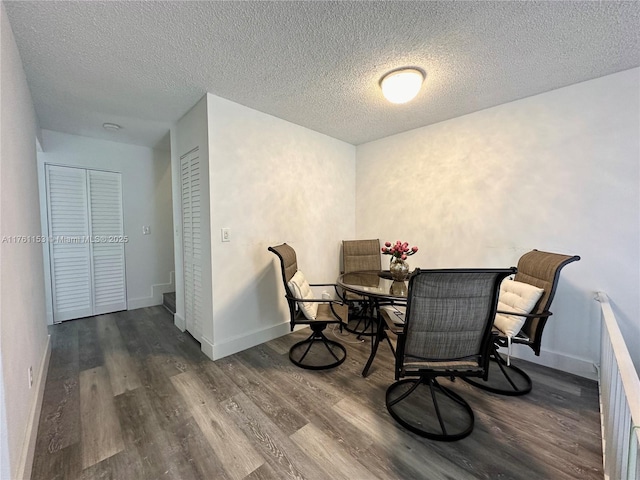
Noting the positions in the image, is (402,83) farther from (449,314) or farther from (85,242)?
(85,242)

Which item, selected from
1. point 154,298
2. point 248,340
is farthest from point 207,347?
point 154,298

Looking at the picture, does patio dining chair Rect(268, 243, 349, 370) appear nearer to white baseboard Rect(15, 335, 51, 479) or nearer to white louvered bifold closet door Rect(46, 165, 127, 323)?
white baseboard Rect(15, 335, 51, 479)

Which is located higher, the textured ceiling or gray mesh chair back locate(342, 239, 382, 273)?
the textured ceiling

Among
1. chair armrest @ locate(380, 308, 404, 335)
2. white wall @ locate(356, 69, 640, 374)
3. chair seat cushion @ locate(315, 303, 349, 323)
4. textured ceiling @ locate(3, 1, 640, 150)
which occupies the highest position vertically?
textured ceiling @ locate(3, 1, 640, 150)

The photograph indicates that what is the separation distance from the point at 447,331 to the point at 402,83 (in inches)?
70.8

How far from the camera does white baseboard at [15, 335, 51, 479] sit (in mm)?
1183

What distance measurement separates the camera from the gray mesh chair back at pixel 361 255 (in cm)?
337

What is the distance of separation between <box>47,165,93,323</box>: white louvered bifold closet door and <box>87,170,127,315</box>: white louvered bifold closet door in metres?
0.07

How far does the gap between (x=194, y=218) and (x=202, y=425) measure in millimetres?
1830

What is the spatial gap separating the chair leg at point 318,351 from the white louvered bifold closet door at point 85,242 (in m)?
2.95

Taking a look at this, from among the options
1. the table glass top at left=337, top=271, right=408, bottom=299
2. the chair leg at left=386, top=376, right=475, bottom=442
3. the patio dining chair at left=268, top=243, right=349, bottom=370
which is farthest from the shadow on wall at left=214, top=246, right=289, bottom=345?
the chair leg at left=386, top=376, right=475, bottom=442

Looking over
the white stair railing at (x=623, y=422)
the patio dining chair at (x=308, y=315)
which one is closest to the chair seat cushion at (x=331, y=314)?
the patio dining chair at (x=308, y=315)

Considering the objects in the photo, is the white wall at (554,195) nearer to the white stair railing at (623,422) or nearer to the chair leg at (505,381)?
the chair leg at (505,381)

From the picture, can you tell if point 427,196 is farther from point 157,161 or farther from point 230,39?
point 157,161
